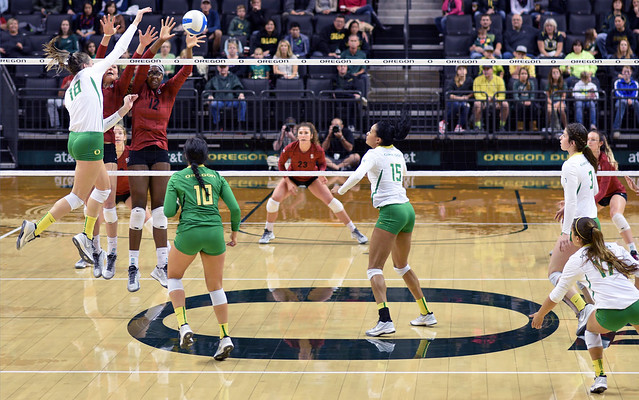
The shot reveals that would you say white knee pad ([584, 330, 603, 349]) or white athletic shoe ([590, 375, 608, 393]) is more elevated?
white knee pad ([584, 330, 603, 349])

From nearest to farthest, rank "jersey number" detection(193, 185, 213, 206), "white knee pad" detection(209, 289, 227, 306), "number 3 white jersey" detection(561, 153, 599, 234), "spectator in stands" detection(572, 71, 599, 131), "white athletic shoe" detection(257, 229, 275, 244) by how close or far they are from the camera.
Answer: "jersey number" detection(193, 185, 213, 206) → "white knee pad" detection(209, 289, 227, 306) → "number 3 white jersey" detection(561, 153, 599, 234) → "white athletic shoe" detection(257, 229, 275, 244) → "spectator in stands" detection(572, 71, 599, 131)

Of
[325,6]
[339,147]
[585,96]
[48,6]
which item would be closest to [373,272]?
[339,147]

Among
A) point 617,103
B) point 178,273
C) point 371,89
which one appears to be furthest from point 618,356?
point 371,89

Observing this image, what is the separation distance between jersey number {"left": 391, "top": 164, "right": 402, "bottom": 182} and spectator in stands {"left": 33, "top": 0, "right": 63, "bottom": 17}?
14.5 meters

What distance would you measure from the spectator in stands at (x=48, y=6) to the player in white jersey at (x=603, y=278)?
1648 cm

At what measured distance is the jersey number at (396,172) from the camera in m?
8.16

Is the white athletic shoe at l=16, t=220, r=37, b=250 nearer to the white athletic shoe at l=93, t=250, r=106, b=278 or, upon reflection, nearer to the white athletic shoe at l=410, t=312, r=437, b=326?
the white athletic shoe at l=93, t=250, r=106, b=278

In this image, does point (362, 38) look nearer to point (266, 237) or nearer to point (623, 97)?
point (623, 97)

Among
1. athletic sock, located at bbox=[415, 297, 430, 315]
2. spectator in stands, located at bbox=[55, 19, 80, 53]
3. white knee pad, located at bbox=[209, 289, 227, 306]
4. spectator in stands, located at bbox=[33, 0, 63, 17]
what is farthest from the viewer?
spectator in stands, located at bbox=[33, 0, 63, 17]

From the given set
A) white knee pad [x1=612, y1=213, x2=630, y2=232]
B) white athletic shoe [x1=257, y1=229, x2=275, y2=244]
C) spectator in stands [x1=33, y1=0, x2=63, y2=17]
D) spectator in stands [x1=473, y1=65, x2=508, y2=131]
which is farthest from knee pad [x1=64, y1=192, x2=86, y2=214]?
spectator in stands [x1=33, y1=0, x2=63, y2=17]

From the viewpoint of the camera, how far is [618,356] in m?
7.61

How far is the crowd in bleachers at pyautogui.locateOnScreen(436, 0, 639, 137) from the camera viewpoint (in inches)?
680

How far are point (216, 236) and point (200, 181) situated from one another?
45cm

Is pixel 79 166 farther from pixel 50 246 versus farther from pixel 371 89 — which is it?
pixel 371 89
